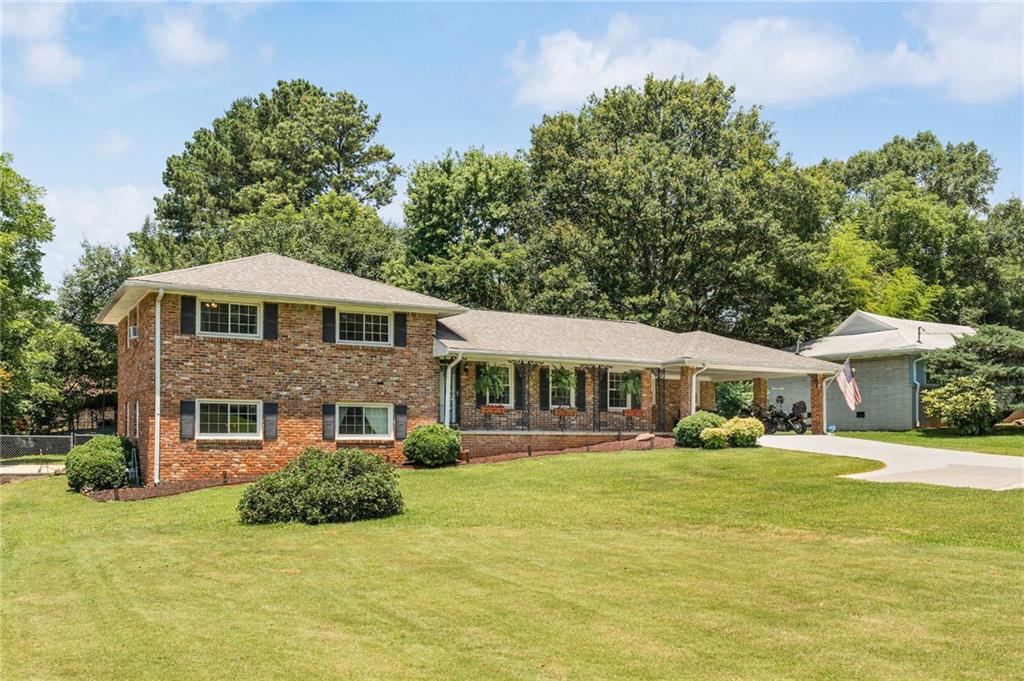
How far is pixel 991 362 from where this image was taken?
32.1m

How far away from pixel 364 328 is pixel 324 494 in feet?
33.4

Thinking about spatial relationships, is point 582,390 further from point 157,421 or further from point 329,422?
point 157,421

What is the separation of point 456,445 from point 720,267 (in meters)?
22.2

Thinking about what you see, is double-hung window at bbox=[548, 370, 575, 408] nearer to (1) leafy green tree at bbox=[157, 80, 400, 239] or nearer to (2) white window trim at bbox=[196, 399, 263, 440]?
(2) white window trim at bbox=[196, 399, 263, 440]

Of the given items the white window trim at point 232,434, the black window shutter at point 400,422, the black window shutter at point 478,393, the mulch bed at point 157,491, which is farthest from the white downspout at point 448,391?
the mulch bed at point 157,491

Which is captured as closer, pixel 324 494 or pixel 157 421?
pixel 324 494

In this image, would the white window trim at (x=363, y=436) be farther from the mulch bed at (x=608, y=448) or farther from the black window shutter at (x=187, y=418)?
the black window shutter at (x=187, y=418)

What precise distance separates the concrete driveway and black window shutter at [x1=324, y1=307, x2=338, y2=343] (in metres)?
13.1

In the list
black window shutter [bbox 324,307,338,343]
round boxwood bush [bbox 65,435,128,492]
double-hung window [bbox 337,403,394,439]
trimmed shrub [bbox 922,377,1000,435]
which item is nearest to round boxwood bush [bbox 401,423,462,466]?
double-hung window [bbox 337,403,394,439]

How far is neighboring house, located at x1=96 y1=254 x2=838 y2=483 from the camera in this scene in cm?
2364

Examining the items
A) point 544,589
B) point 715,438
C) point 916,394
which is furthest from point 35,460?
point 916,394

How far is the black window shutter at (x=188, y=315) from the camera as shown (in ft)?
77.5

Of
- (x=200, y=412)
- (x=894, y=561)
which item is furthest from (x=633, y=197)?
(x=894, y=561)

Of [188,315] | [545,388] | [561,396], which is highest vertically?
[188,315]
